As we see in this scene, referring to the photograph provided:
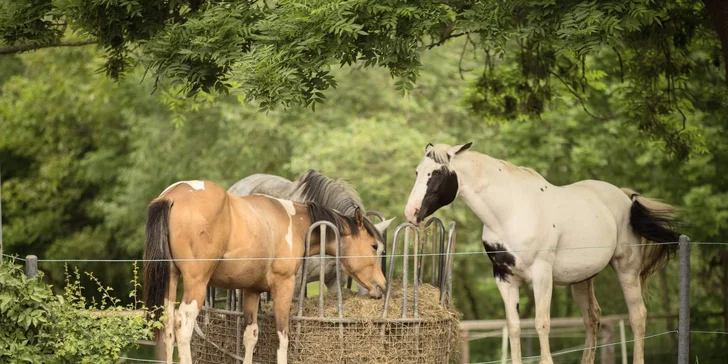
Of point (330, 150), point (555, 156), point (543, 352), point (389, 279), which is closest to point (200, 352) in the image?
point (389, 279)

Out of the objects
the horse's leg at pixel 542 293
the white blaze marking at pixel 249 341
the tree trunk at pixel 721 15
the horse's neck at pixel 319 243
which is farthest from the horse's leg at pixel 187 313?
the tree trunk at pixel 721 15

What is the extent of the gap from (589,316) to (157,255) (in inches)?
153

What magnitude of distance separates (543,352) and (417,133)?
10301 mm

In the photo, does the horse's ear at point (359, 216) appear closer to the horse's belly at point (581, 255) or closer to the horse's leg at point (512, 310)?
the horse's leg at point (512, 310)

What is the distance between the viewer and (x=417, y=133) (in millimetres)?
17234

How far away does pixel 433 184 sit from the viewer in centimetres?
698

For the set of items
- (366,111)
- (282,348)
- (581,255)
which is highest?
(366,111)

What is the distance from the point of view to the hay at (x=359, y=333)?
A: 659cm

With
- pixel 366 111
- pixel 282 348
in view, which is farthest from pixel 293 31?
pixel 366 111

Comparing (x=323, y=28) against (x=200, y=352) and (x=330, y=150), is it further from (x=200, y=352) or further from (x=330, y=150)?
(x=330, y=150)

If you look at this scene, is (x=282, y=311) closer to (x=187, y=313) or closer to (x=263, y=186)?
(x=187, y=313)

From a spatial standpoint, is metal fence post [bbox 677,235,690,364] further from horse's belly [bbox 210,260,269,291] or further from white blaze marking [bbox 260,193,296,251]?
horse's belly [bbox 210,260,269,291]

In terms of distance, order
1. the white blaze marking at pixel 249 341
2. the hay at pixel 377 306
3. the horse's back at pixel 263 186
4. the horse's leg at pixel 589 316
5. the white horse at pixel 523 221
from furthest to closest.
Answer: the horse's back at pixel 263 186
the horse's leg at pixel 589 316
the white horse at pixel 523 221
the hay at pixel 377 306
the white blaze marking at pixel 249 341

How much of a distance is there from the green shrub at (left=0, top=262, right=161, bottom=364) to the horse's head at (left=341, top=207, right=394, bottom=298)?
1682mm
